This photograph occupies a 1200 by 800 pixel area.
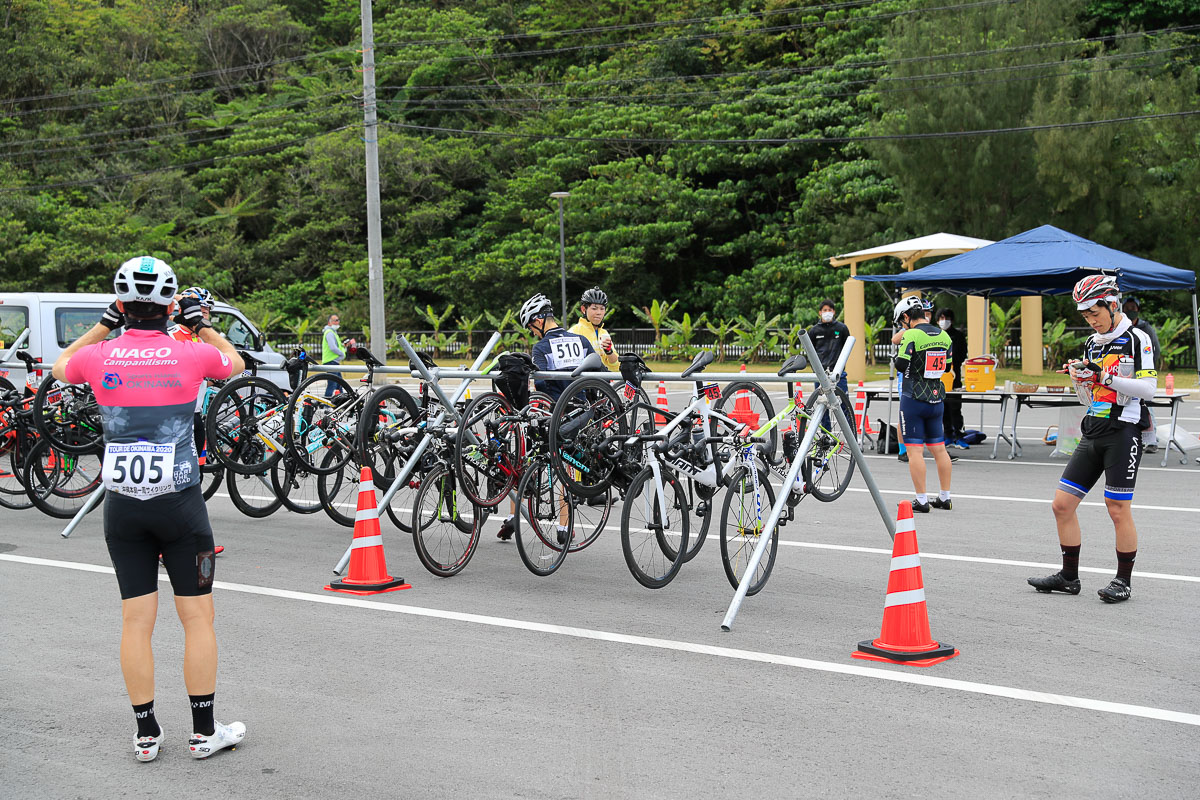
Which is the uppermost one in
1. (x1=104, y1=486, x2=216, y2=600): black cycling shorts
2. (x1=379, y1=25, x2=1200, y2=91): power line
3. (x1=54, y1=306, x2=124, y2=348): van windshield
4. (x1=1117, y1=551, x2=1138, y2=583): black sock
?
(x1=379, y1=25, x2=1200, y2=91): power line

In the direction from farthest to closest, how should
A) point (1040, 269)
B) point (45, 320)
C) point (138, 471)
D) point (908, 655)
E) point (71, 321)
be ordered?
point (71, 321), point (45, 320), point (1040, 269), point (908, 655), point (138, 471)

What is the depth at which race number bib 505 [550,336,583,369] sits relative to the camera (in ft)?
27.7

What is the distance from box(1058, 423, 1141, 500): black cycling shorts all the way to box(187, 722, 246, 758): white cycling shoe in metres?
5.22

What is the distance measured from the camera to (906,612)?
571 centimetres

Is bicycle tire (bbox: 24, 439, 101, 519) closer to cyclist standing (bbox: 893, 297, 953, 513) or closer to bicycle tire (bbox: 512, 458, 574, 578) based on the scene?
bicycle tire (bbox: 512, 458, 574, 578)

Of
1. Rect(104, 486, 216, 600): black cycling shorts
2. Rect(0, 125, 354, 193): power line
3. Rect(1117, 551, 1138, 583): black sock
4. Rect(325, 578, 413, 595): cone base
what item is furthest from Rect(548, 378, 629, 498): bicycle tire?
Rect(0, 125, 354, 193): power line

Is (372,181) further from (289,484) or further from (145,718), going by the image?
(145,718)

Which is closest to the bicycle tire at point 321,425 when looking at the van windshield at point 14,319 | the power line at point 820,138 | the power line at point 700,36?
the van windshield at point 14,319

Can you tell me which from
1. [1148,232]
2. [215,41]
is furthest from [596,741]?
[215,41]

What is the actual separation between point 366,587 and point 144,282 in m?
3.23

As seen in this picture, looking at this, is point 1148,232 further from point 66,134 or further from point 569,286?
point 66,134

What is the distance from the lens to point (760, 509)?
723 cm

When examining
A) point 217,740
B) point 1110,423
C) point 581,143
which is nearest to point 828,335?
point 1110,423

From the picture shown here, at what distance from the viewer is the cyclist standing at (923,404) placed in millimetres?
10172
